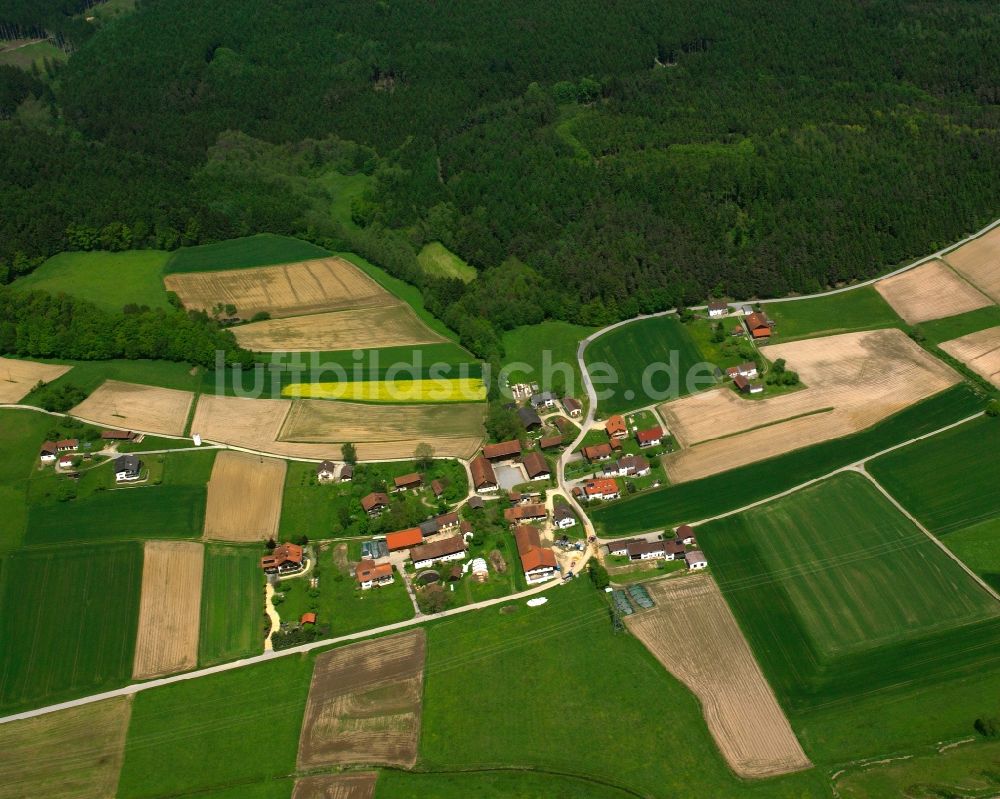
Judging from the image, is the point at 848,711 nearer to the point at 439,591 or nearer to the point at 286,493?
the point at 439,591

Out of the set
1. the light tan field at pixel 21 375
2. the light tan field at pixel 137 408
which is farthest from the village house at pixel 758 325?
the light tan field at pixel 21 375

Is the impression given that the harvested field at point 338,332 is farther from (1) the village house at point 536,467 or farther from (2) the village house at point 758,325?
(2) the village house at point 758,325

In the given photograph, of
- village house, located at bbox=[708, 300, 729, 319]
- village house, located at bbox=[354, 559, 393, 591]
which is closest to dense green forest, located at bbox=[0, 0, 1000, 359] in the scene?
village house, located at bbox=[708, 300, 729, 319]

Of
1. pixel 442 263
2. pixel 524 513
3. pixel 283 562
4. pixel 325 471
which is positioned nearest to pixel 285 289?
pixel 442 263

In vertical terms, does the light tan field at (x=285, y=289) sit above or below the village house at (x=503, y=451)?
above

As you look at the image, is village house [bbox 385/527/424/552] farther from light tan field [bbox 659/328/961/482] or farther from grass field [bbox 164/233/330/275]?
grass field [bbox 164/233/330/275]
